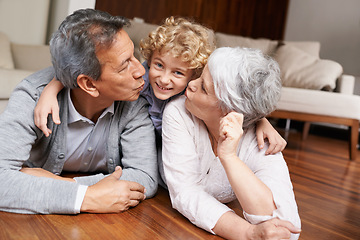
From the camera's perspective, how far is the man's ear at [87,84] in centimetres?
133

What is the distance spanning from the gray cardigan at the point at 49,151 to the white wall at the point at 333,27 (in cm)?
425

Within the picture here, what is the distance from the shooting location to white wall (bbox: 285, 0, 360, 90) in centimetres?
529

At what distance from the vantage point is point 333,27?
A: 5539mm

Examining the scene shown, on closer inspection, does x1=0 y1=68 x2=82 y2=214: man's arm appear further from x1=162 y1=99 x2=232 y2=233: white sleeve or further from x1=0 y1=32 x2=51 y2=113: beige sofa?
x1=0 y1=32 x2=51 y2=113: beige sofa

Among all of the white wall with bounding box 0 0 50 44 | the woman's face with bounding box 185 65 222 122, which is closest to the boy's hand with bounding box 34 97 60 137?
the woman's face with bounding box 185 65 222 122

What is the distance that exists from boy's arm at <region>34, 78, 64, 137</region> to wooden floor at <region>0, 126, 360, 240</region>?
304 mm

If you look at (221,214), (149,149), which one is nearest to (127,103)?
(149,149)

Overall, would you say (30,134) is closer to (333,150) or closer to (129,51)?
(129,51)

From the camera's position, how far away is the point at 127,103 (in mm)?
1548

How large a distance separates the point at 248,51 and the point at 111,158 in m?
0.71

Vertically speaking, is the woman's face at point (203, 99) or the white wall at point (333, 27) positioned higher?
the white wall at point (333, 27)

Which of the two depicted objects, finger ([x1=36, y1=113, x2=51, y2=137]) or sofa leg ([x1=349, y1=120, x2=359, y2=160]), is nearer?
finger ([x1=36, y1=113, x2=51, y2=137])

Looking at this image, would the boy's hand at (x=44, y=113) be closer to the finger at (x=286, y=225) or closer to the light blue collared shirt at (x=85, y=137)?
the light blue collared shirt at (x=85, y=137)

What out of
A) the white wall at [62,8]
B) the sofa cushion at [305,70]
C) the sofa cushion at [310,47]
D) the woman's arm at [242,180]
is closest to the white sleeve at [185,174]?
the woman's arm at [242,180]
